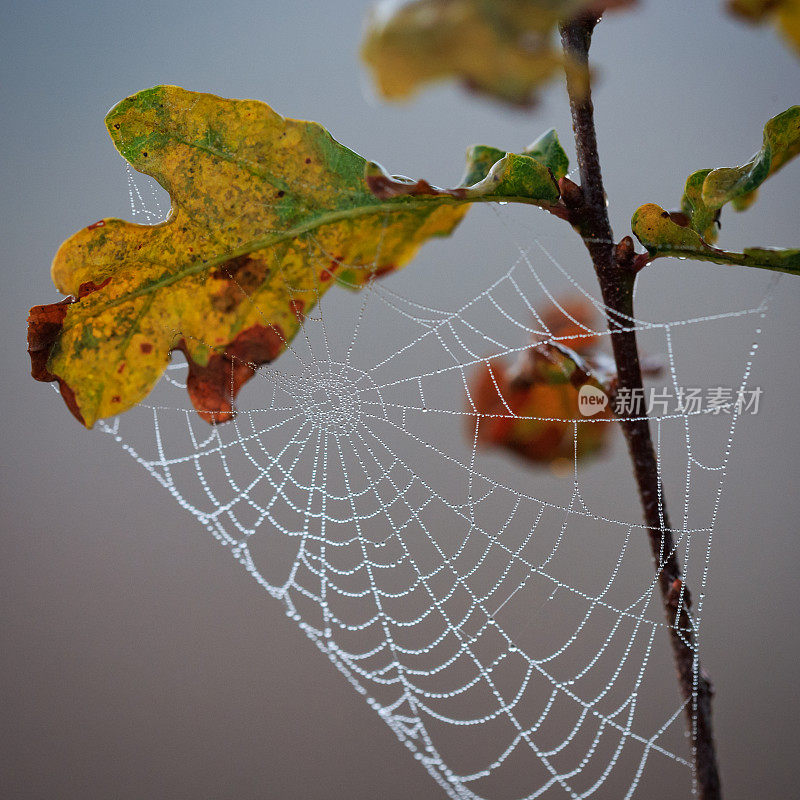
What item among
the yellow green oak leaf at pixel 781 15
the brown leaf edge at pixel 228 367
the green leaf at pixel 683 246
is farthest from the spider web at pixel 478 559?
the yellow green oak leaf at pixel 781 15

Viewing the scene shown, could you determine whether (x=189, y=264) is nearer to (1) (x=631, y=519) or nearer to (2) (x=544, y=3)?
(2) (x=544, y=3)

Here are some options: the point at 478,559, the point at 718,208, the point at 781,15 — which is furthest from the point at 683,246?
the point at 478,559

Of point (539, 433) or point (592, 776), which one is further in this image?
point (592, 776)

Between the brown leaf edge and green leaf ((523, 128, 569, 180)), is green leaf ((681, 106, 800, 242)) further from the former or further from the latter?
the brown leaf edge

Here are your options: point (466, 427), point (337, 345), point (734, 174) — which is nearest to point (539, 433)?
point (466, 427)

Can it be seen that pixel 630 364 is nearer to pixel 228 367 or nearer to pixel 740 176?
pixel 740 176

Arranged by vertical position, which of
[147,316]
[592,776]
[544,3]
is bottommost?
[592,776]

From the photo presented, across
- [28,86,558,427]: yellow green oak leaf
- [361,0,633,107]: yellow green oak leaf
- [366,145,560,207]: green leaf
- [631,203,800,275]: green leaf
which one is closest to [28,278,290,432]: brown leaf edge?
[28,86,558,427]: yellow green oak leaf
